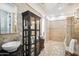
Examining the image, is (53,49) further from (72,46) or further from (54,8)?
(54,8)

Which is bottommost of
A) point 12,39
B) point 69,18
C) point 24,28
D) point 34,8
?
point 12,39

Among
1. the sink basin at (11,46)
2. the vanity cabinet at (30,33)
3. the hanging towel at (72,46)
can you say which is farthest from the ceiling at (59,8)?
the sink basin at (11,46)

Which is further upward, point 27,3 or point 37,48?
point 27,3

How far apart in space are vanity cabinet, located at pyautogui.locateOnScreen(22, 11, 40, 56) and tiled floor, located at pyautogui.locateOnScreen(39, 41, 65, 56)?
0.48 feet

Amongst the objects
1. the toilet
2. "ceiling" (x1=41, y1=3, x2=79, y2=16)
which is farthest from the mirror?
the toilet

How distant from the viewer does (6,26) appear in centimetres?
207

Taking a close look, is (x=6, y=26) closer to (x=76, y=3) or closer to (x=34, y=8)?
(x=34, y=8)

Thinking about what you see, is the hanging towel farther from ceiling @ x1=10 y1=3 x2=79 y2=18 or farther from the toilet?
ceiling @ x1=10 y1=3 x2=79 y2=18

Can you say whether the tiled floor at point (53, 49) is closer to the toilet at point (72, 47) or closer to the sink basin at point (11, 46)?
the toilet at point (72, 47)

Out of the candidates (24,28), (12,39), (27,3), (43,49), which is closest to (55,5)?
(27,3)

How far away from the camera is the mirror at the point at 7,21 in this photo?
2.05 m

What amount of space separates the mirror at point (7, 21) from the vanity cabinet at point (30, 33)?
0.19m

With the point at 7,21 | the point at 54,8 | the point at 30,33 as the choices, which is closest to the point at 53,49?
the point at 30,33

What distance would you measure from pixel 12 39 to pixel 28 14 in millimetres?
524
